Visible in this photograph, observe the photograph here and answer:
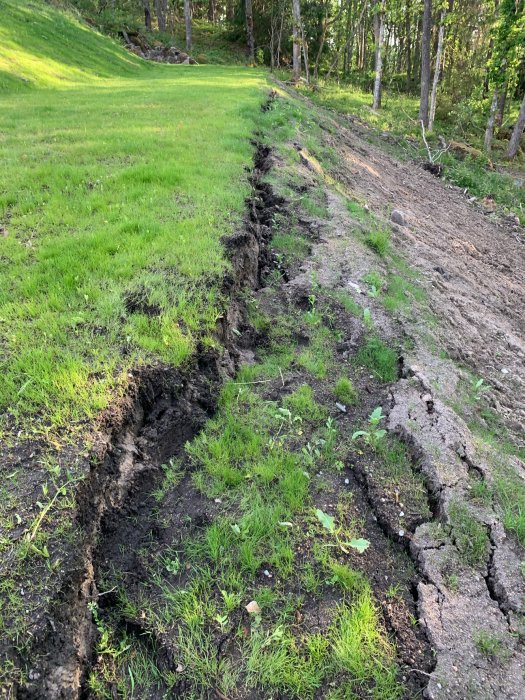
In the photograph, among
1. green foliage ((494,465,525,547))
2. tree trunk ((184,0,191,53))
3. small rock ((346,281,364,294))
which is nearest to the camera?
green foliage ((494,465,525,547))

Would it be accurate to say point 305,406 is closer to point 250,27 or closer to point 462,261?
point 462,261

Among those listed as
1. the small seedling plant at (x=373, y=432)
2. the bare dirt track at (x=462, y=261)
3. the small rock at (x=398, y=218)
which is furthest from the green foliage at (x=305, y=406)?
the small rock at (x=398, y=218)

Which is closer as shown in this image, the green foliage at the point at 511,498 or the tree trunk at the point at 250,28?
the green foliage at the point at 511,498

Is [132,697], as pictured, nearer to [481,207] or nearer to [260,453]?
[260,453]

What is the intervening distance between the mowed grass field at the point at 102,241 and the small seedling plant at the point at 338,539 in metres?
1.66

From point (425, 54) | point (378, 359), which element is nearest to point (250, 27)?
point (425, 54)

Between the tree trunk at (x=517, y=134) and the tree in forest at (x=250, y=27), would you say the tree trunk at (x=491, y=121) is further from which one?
the tree in forest at (x=250, y=27)

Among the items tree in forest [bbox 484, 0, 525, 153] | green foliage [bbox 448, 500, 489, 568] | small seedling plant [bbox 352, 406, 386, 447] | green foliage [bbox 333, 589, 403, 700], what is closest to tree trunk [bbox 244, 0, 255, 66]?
tree in forest [bbox 484, 0, 525, 153]

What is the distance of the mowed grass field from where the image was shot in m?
3.41

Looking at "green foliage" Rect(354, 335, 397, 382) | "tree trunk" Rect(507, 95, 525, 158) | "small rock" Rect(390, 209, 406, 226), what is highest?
"tree trunk" Rect(507, 95, 525, 158)

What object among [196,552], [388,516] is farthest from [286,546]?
[388,516]

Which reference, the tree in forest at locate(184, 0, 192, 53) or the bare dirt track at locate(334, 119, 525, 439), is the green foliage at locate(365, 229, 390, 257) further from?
the tree in forest at locate(184, 0, 192, 53)

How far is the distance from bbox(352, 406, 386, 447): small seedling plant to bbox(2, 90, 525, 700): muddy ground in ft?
0.26

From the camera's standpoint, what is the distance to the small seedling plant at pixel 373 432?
A: 12.1ft
